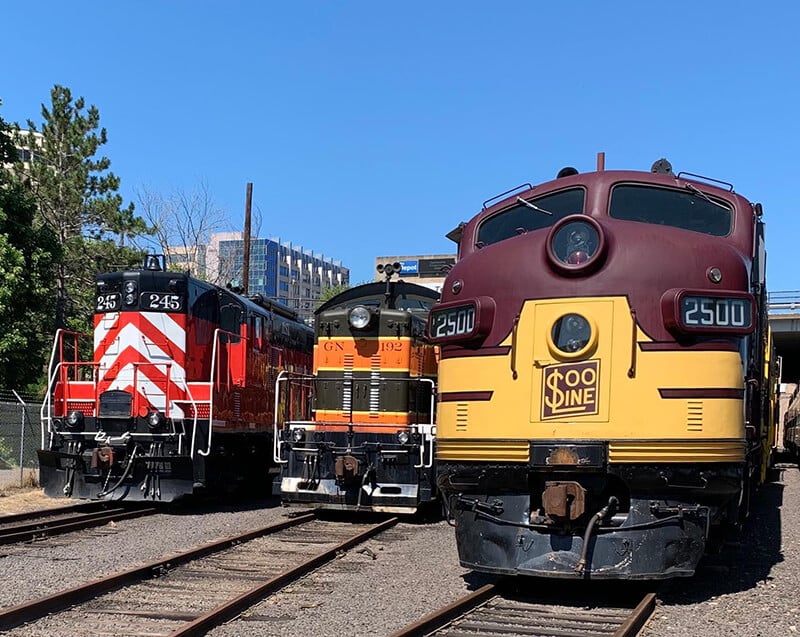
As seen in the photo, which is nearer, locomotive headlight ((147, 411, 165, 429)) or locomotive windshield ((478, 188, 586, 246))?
locomotive windshield ((478, 188, 586, 246))

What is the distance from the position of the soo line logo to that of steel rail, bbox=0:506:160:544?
6.33 m

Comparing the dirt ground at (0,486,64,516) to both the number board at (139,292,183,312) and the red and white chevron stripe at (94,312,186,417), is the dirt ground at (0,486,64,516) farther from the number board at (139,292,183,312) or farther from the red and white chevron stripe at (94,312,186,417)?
the number board at (139,292,183,312)

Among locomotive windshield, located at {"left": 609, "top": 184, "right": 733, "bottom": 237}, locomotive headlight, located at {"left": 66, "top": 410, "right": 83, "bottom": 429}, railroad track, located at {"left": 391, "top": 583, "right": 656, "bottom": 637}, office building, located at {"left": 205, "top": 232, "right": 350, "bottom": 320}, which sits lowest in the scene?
railroad track, located at {"left": 391, "top": 583, "right": 656, "bottom": 637}

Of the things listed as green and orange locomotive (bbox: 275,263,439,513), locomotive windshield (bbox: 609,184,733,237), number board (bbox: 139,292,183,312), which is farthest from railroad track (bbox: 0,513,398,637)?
locomotive windshield (bbox: 609,184,733,237)

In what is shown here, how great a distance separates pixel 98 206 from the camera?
27.4 meters

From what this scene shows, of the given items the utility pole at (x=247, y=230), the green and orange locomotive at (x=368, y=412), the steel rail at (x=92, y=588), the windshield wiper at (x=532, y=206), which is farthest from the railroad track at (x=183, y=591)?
the utility pole at (x=247, y=230)

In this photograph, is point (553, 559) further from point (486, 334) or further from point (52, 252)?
point (52, 252)

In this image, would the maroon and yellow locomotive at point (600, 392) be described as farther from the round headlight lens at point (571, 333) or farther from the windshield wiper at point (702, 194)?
the windshield wiper at point (702, 194)

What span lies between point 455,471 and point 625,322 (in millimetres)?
1741

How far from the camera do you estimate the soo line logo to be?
609cm

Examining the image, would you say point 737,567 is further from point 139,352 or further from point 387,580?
point 139,352

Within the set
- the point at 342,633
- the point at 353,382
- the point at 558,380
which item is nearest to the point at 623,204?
the point at 558,380

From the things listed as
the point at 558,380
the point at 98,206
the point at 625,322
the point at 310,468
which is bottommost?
the point at 310,468

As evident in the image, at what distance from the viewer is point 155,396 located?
1210 cm
